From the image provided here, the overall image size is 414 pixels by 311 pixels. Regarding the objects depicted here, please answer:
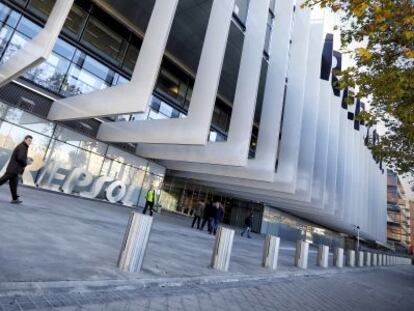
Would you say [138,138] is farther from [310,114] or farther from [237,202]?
[237,202]

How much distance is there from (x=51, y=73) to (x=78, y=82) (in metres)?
1.58

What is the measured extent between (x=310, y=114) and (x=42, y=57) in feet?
54.5

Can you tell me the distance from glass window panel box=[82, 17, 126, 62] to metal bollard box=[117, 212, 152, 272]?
1684 cm

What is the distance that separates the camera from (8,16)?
14.4m

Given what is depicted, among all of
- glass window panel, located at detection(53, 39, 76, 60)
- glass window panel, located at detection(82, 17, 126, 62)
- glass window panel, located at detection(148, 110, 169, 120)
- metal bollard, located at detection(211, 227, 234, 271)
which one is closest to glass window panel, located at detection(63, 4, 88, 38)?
glass window panel, located at detection(82, 17, 126, 62)

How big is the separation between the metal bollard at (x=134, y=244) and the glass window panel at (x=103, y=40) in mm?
16837

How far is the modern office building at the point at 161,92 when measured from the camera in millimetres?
11344

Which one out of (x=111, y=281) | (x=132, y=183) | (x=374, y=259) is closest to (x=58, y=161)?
(x=132, y=183)

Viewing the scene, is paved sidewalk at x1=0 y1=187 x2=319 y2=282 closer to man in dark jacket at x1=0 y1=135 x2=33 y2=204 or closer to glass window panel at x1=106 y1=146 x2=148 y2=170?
man in dark jacket at x1=0 y1=135 x2=33 y2=204

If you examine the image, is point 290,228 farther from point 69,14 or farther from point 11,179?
point 11,179

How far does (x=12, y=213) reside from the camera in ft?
20.6

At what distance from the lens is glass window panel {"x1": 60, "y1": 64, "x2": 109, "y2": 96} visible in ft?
54.9

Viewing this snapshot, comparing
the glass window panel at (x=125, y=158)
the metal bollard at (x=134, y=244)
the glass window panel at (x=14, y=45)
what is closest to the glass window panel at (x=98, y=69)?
the glass window panel at (x=14, y=45)

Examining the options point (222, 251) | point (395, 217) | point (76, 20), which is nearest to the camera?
point (222, 251)
